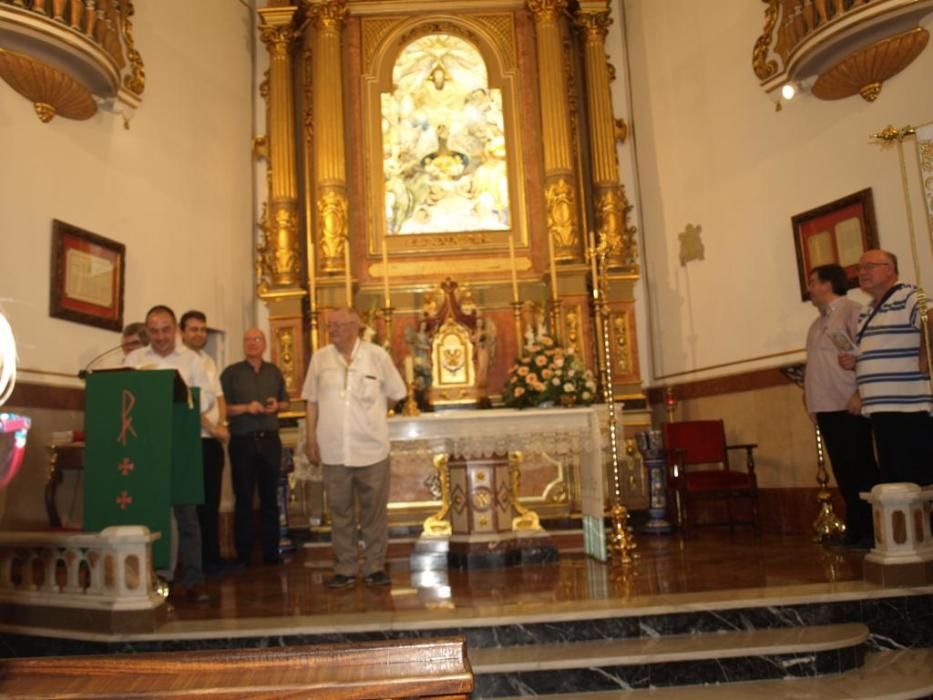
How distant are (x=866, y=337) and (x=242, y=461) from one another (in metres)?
4.36

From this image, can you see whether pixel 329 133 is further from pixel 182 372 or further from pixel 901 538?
pixel 901 538

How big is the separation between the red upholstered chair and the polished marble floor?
0.80 m

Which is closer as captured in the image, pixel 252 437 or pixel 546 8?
pixel 252 437

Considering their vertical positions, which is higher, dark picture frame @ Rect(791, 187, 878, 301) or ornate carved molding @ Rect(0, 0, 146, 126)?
ornate carved molding @ Rect(0, 0, 146, 126)

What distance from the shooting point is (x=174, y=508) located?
5.12 metres

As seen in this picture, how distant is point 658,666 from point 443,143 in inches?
273

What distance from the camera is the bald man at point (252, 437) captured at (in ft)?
22.0

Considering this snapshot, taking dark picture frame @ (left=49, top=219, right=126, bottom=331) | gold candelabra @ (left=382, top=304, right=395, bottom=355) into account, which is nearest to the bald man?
dark picture frame @ (left=49, top=219, right=126, bottom=331)

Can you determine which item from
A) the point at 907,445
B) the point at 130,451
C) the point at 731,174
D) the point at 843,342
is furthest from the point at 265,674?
the point at 731,174

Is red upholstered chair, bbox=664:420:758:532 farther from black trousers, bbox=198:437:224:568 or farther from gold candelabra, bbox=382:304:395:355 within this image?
black trousers, bbox=198:437:224:568

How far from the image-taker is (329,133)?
9539mm

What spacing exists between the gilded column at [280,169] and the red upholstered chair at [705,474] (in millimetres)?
4145

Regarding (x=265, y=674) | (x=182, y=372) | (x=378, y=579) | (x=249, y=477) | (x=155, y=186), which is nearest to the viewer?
(x=265, y=674)

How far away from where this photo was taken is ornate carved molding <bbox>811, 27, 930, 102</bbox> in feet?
21.0
